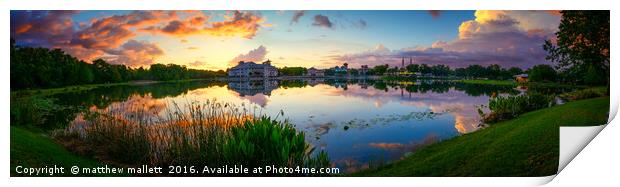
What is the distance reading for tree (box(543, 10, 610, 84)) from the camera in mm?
6387

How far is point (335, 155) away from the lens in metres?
6.36

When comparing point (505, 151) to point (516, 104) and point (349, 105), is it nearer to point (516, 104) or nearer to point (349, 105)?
point (349, 105)

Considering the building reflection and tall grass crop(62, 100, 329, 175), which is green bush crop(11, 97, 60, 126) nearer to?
tall grass crop(62, 100, 329, 175)

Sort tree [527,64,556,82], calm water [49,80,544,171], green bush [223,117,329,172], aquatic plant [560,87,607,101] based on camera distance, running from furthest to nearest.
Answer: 1. tree [527,64,556,82]
2. aquatic plant [560,87,607,101]
3. calm water [49,80,544,171]
4. green bush [223,117,329,172]

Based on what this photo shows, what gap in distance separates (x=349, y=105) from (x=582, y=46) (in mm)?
3749

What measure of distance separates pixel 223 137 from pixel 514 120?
4646 millimetres

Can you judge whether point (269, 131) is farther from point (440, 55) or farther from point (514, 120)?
point (514, 120)

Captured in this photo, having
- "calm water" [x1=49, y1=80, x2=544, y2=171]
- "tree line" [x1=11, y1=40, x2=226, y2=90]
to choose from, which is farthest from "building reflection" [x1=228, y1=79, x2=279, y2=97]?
"tree line" [x1=11, y1=40, x2=226, y2=90]

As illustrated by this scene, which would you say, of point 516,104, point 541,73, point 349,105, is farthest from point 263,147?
point 516,104

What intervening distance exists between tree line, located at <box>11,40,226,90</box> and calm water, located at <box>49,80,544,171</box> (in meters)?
0.21

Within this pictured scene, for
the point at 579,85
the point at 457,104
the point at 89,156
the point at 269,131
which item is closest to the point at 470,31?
the point at 457,104

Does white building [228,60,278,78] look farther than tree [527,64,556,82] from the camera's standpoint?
No

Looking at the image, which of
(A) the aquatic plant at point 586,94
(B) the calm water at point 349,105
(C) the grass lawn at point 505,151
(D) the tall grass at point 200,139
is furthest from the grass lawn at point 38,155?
(A) the aquatic plant at point 586,94
